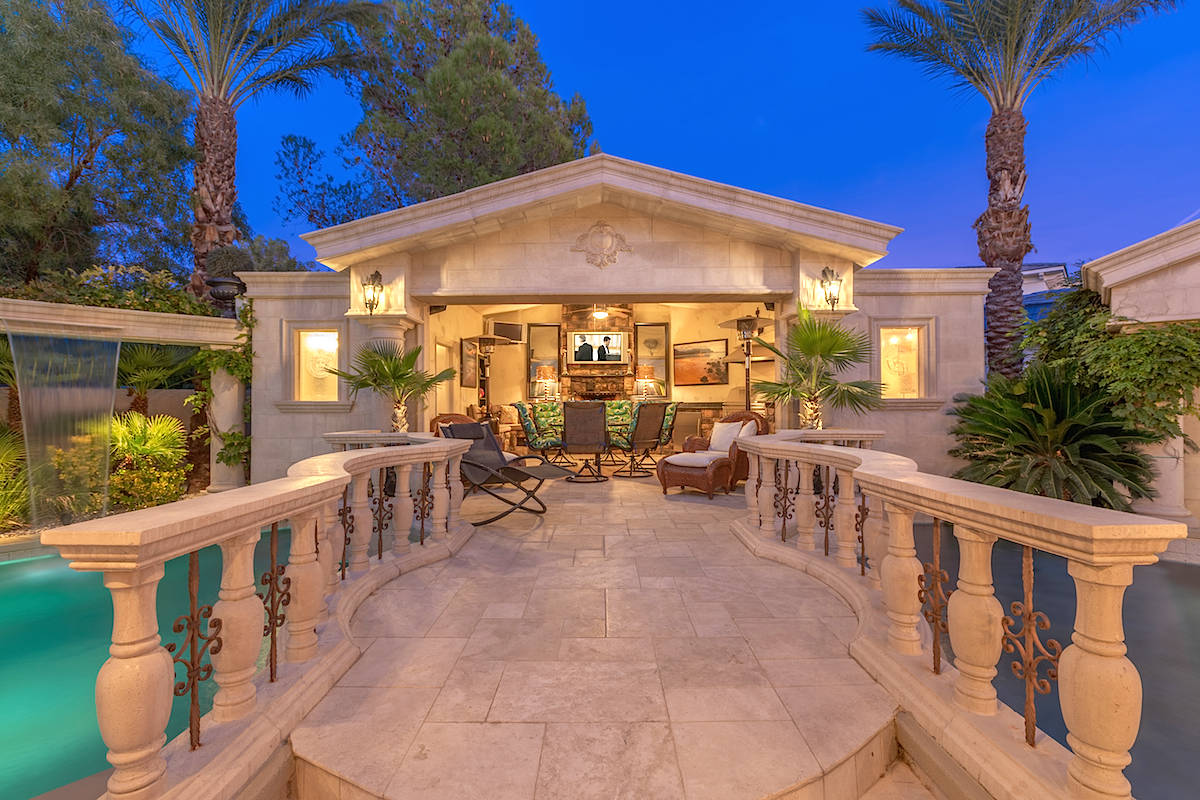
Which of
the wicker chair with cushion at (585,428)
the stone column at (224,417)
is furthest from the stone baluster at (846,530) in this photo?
the stone column at (224,417)

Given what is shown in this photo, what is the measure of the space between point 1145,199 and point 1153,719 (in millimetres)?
143605

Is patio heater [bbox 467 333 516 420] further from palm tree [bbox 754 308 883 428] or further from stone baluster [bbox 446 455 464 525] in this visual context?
palm tree [bbox 754 308 883 428]

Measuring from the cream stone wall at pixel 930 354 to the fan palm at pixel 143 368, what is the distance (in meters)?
9.83

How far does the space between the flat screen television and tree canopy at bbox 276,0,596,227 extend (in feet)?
13.4

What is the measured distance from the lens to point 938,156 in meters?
110

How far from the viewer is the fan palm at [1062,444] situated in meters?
5.09

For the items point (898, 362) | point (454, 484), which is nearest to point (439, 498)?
point (454, 484)

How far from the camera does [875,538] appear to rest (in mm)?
3023

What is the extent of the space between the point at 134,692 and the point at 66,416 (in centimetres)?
701

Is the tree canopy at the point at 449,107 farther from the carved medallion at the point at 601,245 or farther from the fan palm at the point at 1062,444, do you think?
the fan palm at the point at 1062,444

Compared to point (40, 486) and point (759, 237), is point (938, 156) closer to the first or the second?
point (759, 237)

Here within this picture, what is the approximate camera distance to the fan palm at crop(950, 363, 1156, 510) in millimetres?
5094

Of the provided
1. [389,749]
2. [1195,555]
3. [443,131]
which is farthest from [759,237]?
[443,131]

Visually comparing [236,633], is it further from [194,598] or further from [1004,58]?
[1004,58]
